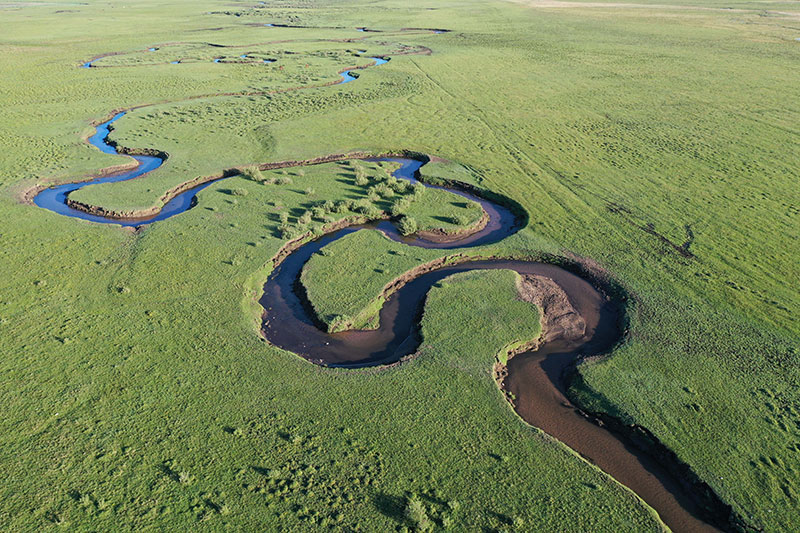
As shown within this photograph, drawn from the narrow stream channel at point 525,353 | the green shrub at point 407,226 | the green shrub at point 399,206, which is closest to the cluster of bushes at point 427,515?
the narrow stream channel at point 525,353

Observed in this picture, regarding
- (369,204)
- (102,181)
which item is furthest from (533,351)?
(102,181)

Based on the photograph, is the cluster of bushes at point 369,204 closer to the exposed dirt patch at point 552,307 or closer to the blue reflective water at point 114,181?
the blue reflective water at point 114,181

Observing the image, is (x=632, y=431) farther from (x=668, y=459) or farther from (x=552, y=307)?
(x=552, y=307)

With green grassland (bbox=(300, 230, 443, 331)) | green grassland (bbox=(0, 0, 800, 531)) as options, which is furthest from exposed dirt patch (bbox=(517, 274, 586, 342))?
green grassland (bbox=(300, 230, 443, 331))

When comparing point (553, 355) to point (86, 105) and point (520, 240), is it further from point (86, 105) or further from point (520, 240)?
point (86, 105)

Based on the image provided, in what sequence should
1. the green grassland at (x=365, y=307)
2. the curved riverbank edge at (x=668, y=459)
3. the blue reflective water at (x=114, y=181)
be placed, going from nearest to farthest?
the curved riverbank edge at (x=668, y=459), the green grassland at (x=365, y=307), the blue reflective water at (x=114, y=181)
